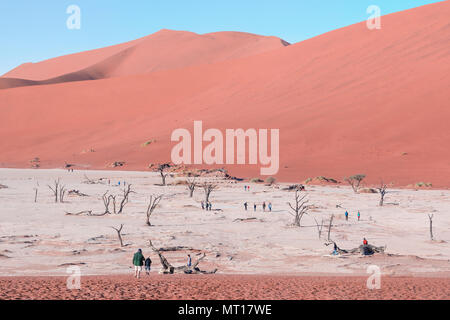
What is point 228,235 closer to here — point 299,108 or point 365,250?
point 365,250

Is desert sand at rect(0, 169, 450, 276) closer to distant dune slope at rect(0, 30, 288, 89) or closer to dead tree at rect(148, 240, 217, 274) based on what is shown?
dead tree at rect(148, 240, 217, 274)

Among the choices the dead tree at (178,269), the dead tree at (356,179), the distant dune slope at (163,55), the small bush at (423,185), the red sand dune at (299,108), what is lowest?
the dead tree at (178,269)

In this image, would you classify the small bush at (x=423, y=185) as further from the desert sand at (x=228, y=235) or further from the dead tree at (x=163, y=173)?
the dead tree at (x=163, y=173)

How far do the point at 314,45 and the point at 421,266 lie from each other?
75209mm

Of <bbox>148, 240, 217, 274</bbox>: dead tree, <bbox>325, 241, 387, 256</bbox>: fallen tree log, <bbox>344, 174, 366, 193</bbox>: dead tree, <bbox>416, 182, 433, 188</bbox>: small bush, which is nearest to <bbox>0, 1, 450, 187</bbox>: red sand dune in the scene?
<bbox>416, 182, 433, 188</bbox>: small bush

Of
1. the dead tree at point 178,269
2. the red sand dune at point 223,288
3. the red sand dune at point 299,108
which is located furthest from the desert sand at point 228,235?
the red sand dune at point 299,108

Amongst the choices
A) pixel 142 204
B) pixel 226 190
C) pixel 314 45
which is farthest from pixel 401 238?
pixel 314 45

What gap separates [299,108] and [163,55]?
87502 millimetres

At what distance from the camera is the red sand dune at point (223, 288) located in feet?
36.2

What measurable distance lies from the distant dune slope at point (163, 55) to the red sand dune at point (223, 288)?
11494 cm

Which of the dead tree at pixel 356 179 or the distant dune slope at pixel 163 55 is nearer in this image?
the dead tree at pixel 356 179

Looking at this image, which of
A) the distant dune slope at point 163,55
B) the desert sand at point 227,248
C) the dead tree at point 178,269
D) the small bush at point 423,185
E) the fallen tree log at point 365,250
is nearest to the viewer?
the desert sand at point 227,248
